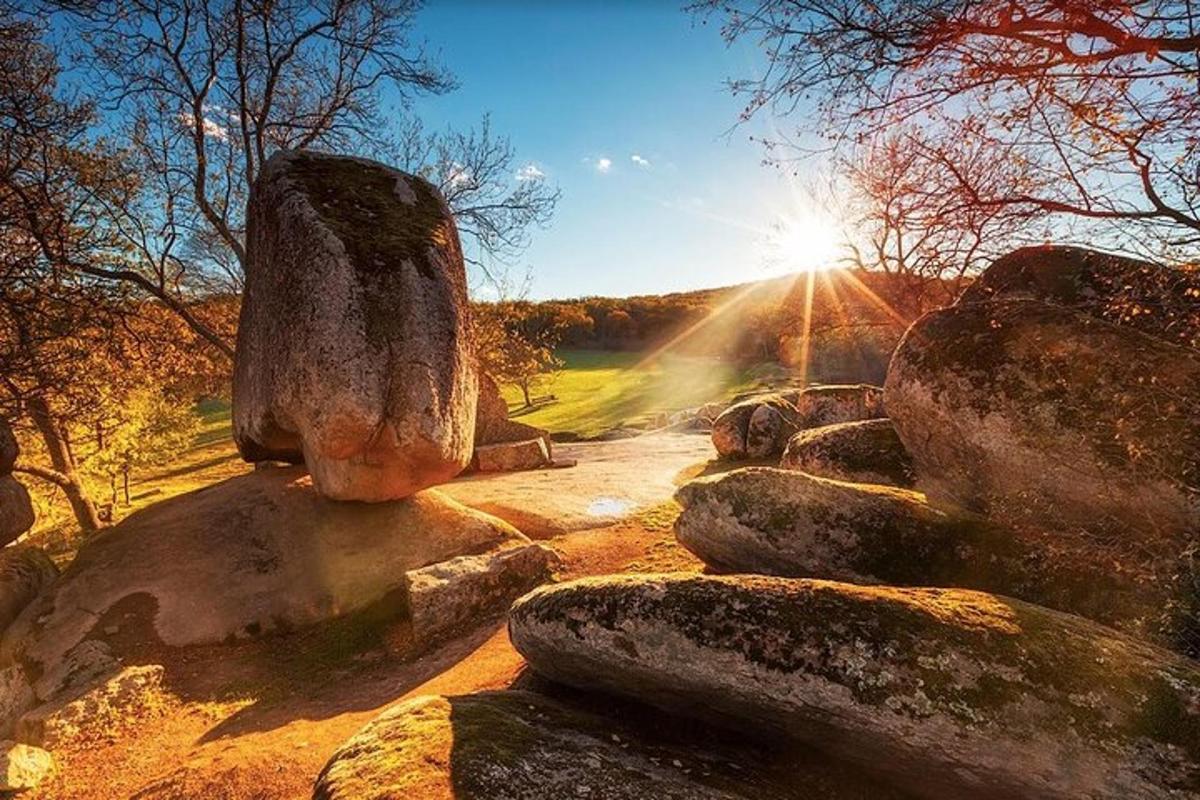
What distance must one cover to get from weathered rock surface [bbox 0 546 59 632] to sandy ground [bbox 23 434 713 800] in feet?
11.4

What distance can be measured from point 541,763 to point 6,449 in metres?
14.4

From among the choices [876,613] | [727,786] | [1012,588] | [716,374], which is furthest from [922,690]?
[716,374]

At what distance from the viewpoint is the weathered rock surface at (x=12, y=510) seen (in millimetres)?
12250

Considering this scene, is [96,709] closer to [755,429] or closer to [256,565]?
[256,565]

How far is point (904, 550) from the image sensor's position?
6.93 m

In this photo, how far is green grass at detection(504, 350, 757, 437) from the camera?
51.4 m

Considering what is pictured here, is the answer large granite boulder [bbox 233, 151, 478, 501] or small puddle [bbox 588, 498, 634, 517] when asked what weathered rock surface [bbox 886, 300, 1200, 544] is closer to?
large granite boulder [bbox 233, 151, 478, 501]

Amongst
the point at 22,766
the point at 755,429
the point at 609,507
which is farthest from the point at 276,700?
the point at 755,429

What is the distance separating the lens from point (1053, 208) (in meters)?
5.85

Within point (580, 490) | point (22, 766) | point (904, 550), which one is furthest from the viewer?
point (580, 490)

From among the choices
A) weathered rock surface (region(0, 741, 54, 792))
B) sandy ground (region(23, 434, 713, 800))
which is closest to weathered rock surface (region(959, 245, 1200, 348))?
sandy ground (region(23, 434, 713, 800))

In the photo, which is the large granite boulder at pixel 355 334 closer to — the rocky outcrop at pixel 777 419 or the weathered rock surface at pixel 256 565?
the weathered rock surface at pixel 256 565

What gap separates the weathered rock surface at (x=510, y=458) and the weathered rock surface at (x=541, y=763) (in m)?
17.9

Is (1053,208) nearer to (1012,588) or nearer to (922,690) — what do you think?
(1012,588)
